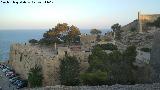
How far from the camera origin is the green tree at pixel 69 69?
2520 centimetres

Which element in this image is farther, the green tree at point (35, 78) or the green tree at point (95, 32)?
the green tree at point (95, 32)

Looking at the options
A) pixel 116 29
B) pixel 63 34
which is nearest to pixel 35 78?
pixel 63 34

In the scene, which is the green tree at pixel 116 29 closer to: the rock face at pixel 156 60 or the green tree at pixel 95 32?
the green tree at pixel 95 32

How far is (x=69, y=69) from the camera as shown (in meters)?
25.7

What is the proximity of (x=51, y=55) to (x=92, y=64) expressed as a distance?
3.67 meters

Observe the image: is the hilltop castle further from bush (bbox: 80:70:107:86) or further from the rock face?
bush (bbox: 80:70:107:86)

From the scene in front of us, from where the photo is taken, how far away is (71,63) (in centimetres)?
2603

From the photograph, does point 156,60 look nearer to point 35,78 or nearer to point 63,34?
point 35,78

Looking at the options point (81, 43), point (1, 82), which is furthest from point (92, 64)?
point (81, 43)

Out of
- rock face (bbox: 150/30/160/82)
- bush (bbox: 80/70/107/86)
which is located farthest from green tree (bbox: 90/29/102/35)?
bush (bbox: 80/70/107/86)

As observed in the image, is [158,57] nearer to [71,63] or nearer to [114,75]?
[114,75]

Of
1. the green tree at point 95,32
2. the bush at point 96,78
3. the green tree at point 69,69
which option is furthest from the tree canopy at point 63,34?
the bush at point 96,78

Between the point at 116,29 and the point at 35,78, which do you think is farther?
the point at 116,29

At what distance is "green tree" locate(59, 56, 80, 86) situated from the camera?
25197mm
